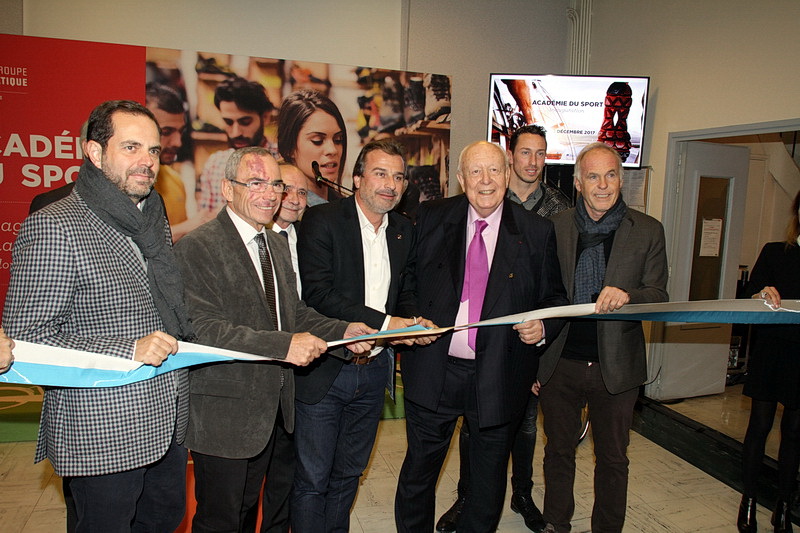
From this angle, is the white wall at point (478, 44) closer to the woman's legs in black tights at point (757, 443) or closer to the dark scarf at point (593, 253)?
the dark scarf at point (593, 253)

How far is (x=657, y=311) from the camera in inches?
102

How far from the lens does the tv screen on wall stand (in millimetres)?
5281

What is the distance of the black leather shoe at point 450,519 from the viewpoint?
321 centimetres

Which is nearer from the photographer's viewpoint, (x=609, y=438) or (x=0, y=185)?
(x=609, y=438)

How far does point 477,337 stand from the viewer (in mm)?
2432

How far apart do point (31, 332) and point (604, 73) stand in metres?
6.05

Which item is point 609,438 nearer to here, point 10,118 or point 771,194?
point 10,118

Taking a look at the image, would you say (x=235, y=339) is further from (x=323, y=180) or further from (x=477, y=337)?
(x=323, y=180)

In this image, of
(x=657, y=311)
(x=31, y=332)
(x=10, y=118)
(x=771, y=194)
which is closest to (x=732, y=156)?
(x=771, y=194)

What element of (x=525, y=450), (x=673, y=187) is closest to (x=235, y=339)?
(x=525, y=450)

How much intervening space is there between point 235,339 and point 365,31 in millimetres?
4803

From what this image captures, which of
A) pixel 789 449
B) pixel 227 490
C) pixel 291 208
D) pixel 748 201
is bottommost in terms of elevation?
pixel 789 449

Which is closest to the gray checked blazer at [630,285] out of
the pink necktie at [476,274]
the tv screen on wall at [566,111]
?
the pink necktie at [476,274]

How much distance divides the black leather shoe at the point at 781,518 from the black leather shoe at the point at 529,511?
4.55 ft
